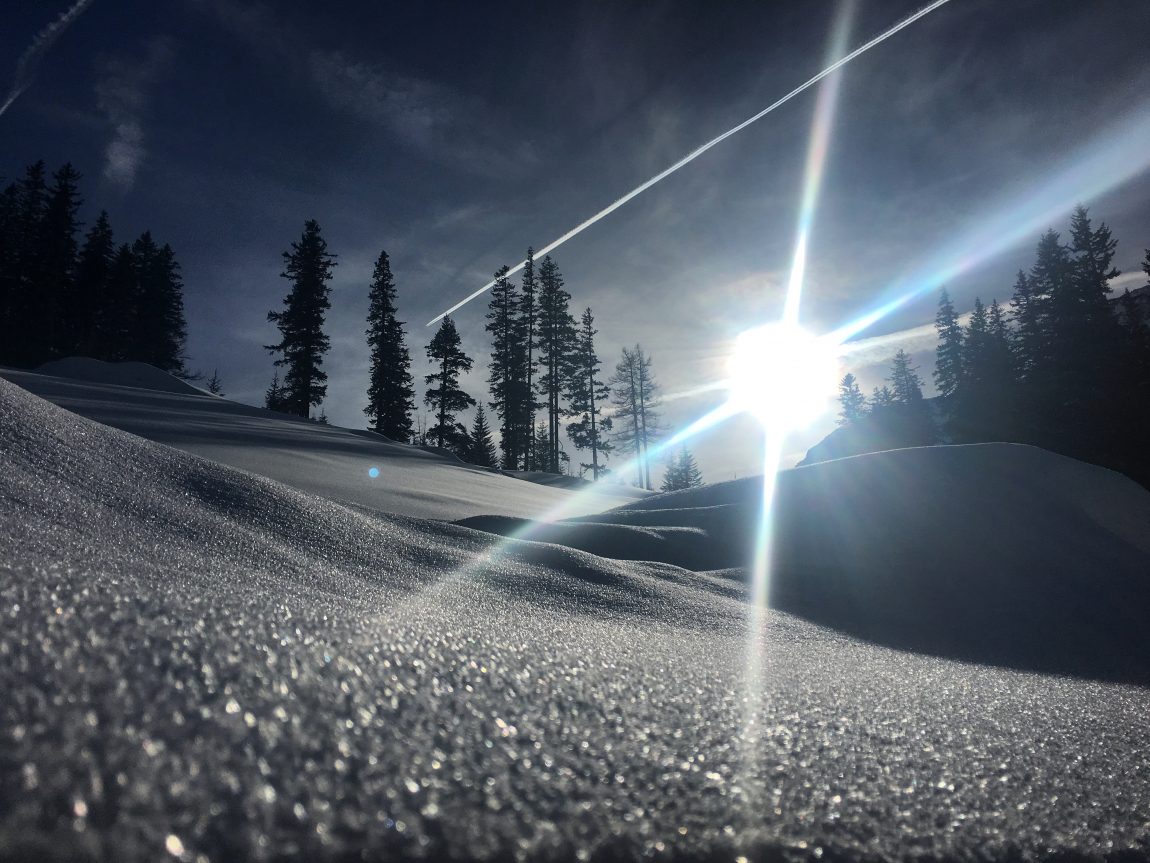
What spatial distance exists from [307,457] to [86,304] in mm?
32069

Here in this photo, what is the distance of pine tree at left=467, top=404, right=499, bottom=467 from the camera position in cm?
3400

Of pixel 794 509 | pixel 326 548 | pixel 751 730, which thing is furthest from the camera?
pixel 794 509

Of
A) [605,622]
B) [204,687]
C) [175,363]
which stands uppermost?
[175,363]

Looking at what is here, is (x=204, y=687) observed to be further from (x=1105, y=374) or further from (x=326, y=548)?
(x=1105, y=374)

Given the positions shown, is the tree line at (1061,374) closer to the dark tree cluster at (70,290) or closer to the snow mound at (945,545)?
the snow mound at (945,545)

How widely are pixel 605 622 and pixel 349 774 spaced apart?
147 cm

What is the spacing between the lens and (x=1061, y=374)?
2167cm

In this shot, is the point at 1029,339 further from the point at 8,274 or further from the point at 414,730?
the point at 8,274

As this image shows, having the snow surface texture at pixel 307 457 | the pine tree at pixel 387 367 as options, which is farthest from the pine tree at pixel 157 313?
the snow surface texture at pixel 307 457

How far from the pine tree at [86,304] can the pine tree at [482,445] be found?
1935 centimetres

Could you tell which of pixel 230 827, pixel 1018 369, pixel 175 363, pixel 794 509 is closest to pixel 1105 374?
pixel 1018 369

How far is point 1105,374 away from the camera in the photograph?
20.5m

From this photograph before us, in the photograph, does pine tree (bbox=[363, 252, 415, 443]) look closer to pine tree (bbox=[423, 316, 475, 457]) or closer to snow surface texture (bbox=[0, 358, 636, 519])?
pine tree (bbox=[423, 316, 475, 457])

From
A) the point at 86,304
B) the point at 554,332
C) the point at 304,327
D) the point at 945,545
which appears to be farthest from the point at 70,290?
the point at 945,545
